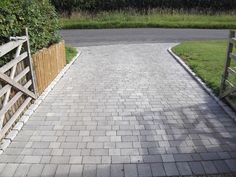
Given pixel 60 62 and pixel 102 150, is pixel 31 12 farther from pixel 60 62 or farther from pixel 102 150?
pixel 102 150

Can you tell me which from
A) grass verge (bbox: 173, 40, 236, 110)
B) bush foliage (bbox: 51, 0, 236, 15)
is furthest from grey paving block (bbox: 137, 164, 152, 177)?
bush foliage (bbox: 51, 0, 236, 15)

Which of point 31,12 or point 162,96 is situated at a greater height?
point 31,12

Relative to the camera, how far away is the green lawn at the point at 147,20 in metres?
20.1

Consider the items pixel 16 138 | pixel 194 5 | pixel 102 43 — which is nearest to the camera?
pixel 16 138

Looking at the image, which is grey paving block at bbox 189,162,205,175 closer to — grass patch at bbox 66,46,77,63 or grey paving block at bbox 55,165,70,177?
grey paving block at bbox 55,165,70,177

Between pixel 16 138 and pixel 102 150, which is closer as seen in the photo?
pixel 102 150

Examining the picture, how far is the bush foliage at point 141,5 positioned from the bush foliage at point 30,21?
1614 centimetres

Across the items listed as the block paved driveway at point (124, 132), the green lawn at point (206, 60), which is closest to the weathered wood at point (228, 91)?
the block paved driveway at point (124, 132)

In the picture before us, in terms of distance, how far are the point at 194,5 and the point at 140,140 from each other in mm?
22821

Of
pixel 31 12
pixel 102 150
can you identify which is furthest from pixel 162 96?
pixel 31 12

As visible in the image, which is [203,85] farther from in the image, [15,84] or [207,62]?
[15,84]

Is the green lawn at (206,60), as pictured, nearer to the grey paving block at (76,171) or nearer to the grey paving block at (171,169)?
the grey paving block at (171,169)

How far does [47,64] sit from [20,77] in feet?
6.58

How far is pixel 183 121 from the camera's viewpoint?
5.73 meters
